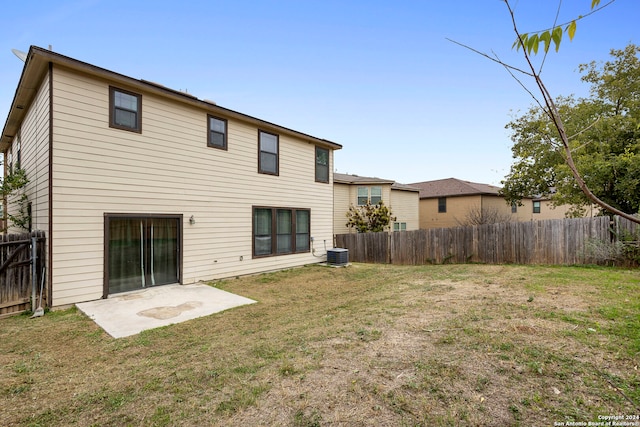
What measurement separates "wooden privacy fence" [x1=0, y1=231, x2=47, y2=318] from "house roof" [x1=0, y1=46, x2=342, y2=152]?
3.51 m

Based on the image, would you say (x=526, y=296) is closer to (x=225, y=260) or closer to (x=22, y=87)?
(x=225, y=260)

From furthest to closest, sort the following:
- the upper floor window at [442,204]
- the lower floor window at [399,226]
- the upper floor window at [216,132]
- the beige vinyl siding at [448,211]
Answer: the upper floor window at [442,204]
the beige vinyl siding at [448,211]
the lower floor window at [399,226]
the upper floor window at [216,132]

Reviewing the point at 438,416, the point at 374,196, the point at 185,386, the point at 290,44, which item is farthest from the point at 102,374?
the point at 374,196

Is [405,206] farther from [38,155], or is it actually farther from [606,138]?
[38,155]

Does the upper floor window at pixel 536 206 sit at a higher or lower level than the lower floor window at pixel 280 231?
higher

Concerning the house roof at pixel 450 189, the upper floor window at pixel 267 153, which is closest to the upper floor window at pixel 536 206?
the house roof at pixel 450 189

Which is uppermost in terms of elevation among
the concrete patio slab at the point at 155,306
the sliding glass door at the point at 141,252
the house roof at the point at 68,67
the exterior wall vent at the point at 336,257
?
the house roof at the point at 68,67

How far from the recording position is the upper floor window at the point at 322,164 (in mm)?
12578

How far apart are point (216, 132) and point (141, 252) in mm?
3988

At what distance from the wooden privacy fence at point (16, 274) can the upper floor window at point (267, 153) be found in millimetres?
6054

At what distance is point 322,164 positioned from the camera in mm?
12781

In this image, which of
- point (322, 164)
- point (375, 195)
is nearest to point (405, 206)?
point (375, 195)

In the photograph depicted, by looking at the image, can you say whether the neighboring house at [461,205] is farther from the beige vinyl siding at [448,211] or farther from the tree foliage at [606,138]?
the tree foliage at [606,138]

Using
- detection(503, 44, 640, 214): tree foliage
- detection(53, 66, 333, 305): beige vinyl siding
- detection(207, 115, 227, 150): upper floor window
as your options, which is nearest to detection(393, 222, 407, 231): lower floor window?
detection(503, 44, 640, 214): tree foliage
